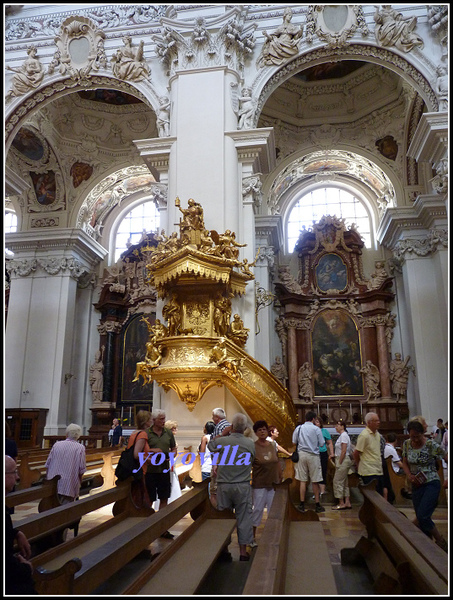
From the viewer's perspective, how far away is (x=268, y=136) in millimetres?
9742

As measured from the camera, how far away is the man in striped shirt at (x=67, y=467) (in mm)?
5086

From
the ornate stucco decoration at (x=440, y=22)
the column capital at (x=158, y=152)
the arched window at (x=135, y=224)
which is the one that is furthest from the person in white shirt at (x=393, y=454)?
the arched window at (x=135, y=224)

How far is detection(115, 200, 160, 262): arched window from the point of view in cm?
1848

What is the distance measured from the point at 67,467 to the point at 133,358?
1175 cm

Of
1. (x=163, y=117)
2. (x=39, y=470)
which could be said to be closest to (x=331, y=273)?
(x=163, y=117)

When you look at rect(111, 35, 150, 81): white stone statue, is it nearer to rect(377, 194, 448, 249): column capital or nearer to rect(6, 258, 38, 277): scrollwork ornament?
rect(6, 258, 38, 277): scrollwork ornament

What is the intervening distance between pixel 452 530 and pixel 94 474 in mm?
6538

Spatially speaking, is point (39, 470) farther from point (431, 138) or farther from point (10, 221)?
point (10, 221)

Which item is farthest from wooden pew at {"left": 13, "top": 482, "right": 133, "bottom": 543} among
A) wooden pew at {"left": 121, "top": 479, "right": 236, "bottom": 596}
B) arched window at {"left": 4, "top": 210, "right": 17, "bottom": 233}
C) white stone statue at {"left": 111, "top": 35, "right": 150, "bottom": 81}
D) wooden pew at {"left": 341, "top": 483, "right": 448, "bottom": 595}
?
arched window at {"left": 4, "top": 210, "right": 17, "bottom": 233}

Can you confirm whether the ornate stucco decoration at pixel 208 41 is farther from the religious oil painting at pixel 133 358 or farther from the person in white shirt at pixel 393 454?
the religious oil painting at pixel 133 358

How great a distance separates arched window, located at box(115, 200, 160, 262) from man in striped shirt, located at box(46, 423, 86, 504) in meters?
13.8

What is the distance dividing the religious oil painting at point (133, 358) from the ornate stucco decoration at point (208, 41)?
350 inches

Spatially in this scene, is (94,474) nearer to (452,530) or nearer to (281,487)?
(281,487)

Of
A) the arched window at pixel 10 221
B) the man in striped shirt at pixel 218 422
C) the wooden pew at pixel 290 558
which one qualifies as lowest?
the wooden pew at pixel 290 558
